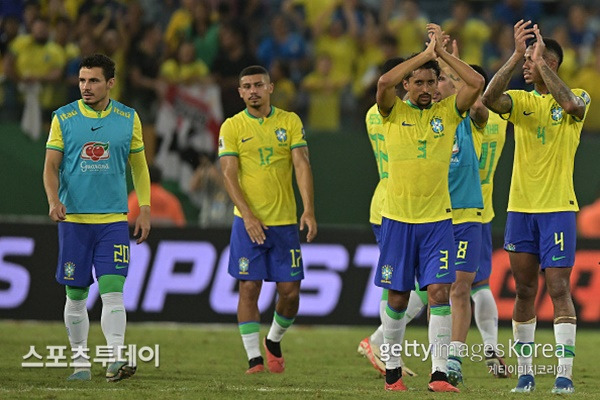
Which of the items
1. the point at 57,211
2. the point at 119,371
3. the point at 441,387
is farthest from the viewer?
the point at 119,371

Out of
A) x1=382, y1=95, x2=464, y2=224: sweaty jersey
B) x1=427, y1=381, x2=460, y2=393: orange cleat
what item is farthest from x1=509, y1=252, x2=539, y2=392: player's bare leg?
x1=382, y1=95, x2=464, y2=224: sweaty jersey

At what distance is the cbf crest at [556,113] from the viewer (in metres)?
9.05

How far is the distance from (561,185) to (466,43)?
34.2 ft

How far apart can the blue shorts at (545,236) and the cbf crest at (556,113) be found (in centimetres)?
73

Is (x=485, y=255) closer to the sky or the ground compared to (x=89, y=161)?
closer to the ground

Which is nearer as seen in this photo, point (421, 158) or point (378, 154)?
point (421, 158)

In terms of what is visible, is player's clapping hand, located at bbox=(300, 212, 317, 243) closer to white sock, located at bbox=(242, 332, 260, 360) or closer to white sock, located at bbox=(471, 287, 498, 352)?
white sock, located at bbox=(242, 332, 260, 360)

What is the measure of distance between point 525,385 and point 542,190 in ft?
4.95

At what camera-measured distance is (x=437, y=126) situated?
349 inches

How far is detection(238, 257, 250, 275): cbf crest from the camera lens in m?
10.7

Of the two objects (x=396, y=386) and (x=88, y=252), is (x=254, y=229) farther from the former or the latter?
(x=396, y=386)

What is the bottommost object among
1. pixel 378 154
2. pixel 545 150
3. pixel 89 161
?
pixel 89 161

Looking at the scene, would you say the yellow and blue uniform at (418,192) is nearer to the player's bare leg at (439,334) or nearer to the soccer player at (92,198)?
the player's bare leg at (439,334)

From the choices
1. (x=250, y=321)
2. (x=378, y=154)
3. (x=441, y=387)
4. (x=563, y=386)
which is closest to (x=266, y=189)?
(x=378, y=154)
